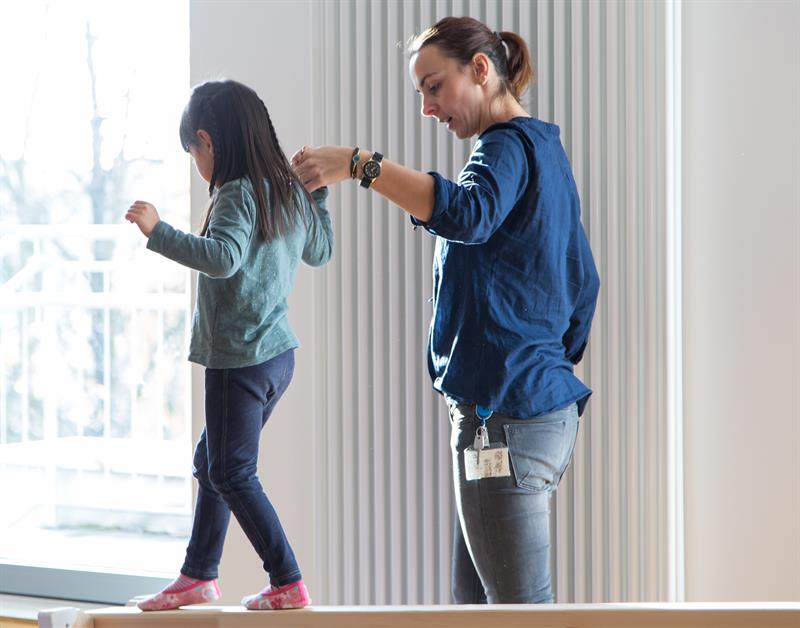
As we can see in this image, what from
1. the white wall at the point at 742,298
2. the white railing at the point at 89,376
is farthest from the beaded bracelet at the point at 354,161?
Result: the white railing at the point at 89,376

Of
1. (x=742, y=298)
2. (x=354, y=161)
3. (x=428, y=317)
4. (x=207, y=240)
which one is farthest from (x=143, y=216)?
(x=742, y=298)

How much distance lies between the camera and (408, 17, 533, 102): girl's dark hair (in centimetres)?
145

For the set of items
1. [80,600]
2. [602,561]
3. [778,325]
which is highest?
[778,325]

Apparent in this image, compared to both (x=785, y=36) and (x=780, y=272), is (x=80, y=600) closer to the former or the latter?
(x=780, y=272)

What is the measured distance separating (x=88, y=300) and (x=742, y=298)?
266 cm

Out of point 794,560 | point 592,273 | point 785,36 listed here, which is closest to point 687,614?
point 592,273

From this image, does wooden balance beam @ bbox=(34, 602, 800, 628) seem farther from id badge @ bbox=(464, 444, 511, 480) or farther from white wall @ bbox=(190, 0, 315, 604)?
white wall @ bbox=(190, 0, 315, 604)

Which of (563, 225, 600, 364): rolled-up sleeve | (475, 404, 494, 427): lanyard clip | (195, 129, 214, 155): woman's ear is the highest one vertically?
(195, 129, 214, 155): woman's ear

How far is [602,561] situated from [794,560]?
1.37ft

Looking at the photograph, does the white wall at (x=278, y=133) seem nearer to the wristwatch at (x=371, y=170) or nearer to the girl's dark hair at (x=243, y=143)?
the girl's dark hair at (x=243, y=143)

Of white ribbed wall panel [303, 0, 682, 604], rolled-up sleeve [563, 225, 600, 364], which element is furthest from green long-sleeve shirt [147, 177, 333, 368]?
white ribbed wall panel [303, 0, 682, 604]

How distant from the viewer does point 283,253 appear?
1454mm

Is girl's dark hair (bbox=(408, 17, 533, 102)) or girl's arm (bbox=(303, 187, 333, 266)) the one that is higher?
girl's dark hair (bbox=(408, 17, 533, 102))

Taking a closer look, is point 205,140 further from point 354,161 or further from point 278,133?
point 278,133
